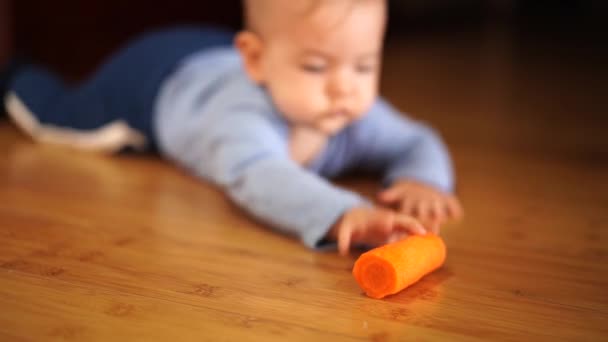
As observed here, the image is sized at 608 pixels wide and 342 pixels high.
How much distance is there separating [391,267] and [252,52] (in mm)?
463

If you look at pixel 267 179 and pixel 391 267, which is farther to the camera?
pixel 267 179

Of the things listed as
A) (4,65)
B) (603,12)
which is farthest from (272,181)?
(603,12)

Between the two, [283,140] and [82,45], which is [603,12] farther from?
[283,140]

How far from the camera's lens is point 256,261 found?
850 mm

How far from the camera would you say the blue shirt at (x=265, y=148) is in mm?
927

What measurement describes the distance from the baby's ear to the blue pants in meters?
0.29

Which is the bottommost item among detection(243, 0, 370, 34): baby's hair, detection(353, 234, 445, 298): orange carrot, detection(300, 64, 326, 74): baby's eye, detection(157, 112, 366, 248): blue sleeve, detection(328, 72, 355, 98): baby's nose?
detection(157, 112, 366, 248): blue sleeve

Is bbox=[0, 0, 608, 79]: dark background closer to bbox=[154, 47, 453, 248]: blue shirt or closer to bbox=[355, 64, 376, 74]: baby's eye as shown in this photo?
bbox=[154, 47, 453, 248]: blue shirt

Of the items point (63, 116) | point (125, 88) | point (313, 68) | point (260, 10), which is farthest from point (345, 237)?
point (63, 116)

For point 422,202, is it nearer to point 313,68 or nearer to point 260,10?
point 313,68

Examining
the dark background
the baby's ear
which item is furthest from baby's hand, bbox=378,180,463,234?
the dark background

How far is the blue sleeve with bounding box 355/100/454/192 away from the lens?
3.75ft

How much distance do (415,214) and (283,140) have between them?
22cm

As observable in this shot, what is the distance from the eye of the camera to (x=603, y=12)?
17.6ft
